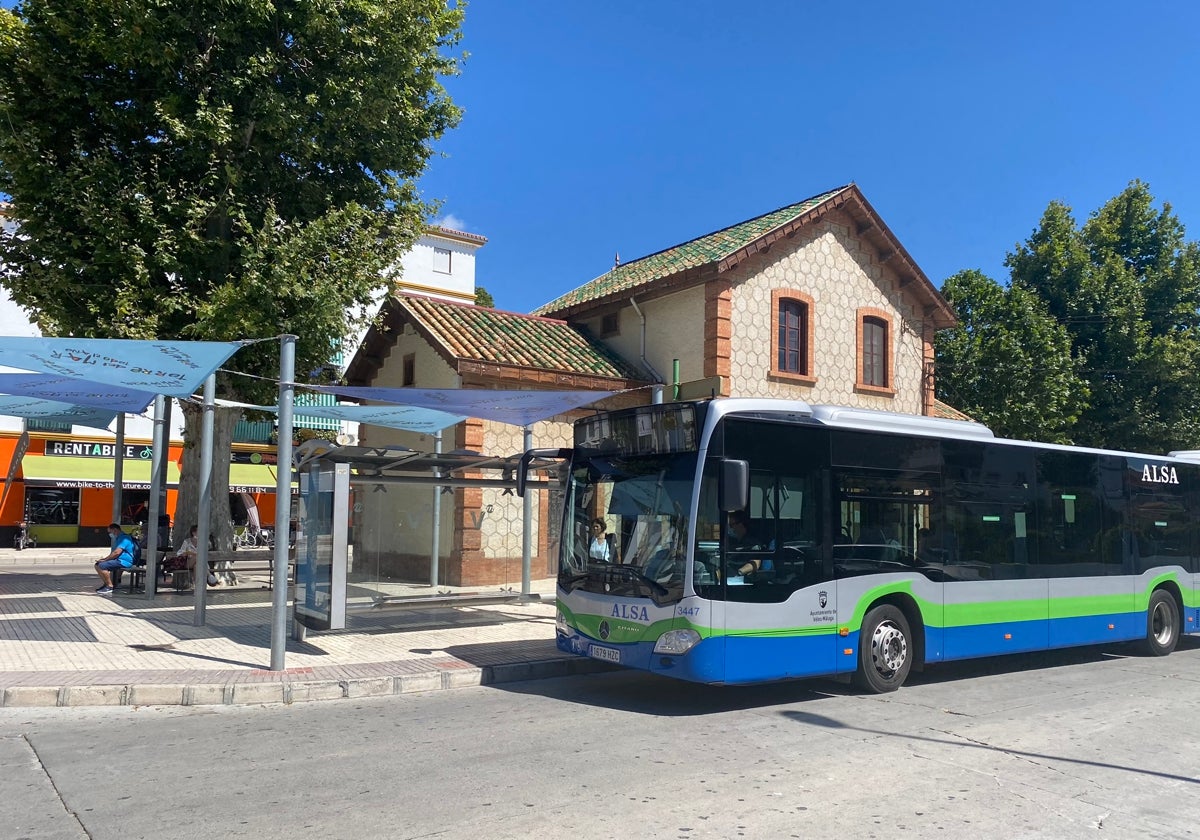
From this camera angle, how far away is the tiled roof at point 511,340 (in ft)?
59.6

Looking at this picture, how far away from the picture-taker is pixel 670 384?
794 inches

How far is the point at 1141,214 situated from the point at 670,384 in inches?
856

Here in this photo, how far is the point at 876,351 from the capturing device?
22.4 meters

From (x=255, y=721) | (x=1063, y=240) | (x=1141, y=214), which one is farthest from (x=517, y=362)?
(x=1141, y=214)

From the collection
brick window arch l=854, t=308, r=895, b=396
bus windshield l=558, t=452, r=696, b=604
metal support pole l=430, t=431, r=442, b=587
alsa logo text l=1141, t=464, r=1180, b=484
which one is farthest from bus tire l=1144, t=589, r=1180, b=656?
metal support pole l=430, t=431, r=442, b=587

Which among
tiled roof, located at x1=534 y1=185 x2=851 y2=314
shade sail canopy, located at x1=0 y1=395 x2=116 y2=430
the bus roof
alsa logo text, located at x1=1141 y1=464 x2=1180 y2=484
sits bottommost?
alsa logo text, located at x1=1141 y1=464 x2=1180 y2=484

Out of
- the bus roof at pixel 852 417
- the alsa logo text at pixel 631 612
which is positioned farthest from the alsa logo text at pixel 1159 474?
the alsa logo text at pixel 631 612

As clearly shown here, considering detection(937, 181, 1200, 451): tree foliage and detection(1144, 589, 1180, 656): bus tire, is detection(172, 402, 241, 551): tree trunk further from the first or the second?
detection(937, 181, 1200, 451): tree foliage

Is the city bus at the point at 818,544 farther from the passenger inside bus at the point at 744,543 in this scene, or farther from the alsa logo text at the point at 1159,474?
the alsa logo text at the point at 1159,474

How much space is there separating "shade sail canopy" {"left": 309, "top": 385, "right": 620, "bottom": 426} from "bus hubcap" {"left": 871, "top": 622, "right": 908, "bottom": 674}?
4.55 m

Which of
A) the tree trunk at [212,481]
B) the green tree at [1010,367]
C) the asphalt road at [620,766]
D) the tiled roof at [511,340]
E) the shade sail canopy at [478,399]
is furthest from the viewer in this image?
the green tree at [1010,367]

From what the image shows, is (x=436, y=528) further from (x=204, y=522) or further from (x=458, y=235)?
(x=458, y=235)

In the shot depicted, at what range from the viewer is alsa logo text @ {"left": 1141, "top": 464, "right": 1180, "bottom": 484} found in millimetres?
12625

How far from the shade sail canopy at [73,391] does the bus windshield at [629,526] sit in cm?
585
